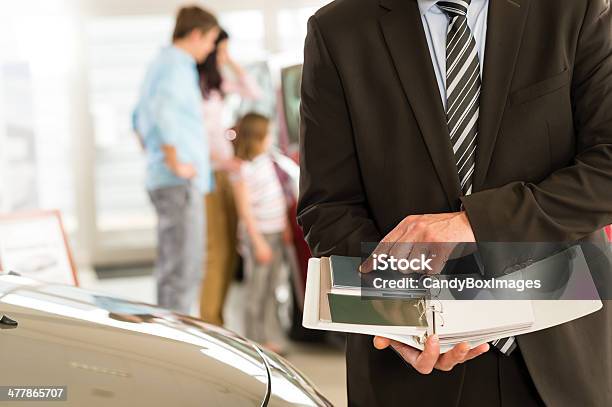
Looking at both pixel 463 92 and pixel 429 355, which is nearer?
pixel 429 355

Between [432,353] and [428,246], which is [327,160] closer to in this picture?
[428,246]

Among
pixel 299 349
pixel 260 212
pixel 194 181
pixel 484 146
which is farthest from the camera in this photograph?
pixel 299 349

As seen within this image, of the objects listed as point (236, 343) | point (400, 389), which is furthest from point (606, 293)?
point (236, 343)

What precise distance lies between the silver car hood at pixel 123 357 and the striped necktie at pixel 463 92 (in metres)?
0.50

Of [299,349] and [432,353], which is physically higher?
[432,353]

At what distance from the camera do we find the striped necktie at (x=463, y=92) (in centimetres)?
156

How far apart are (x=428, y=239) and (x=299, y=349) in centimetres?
368

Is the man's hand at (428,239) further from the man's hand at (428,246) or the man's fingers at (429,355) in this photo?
the man's fingers at (429,355)

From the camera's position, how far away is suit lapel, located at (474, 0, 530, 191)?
1522 mm

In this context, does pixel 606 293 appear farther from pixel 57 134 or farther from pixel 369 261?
pixel 57 134

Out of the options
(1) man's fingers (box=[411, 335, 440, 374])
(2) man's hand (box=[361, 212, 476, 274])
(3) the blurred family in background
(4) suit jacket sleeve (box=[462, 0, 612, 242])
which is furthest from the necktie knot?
(3) the blurred family in background

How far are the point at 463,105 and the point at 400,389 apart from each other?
0.53 m

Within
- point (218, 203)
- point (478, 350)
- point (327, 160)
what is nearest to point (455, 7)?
point (327, 160)

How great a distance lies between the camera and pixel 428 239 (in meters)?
1.40
